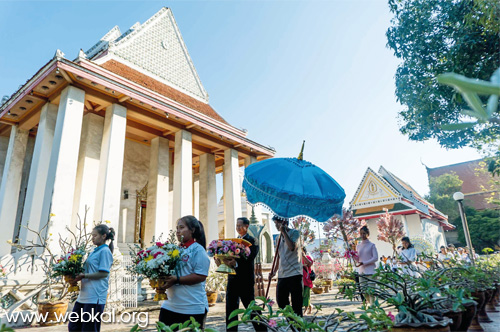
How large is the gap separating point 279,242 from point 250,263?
1.71ft

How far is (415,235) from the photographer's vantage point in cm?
1895

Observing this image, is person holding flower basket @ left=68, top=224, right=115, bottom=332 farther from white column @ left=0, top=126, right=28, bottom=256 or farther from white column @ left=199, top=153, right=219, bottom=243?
white column @ left=199, top=153, right=219, bottom=243

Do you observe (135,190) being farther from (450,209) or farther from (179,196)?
(450,209)

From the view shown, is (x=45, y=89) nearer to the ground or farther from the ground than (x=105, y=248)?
farther from the ground

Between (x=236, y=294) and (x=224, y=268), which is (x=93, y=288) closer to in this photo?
(x=224, y=268)

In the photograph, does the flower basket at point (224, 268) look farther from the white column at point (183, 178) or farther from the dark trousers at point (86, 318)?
the white column at point (183, 178)

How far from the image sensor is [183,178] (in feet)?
36.3

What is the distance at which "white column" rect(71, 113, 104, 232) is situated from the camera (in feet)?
29.2

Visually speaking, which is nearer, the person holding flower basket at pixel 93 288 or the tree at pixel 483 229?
the person holding flower basket at pixel 93 288

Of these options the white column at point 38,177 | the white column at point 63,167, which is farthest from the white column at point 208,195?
the white column at point 38,177

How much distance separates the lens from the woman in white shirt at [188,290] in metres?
2.33

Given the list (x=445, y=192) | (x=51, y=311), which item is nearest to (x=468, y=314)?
(x=51, y=311)

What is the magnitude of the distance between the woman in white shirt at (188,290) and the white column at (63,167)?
6.31m

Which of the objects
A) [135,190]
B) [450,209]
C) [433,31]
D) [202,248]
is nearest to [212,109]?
[135,190]
